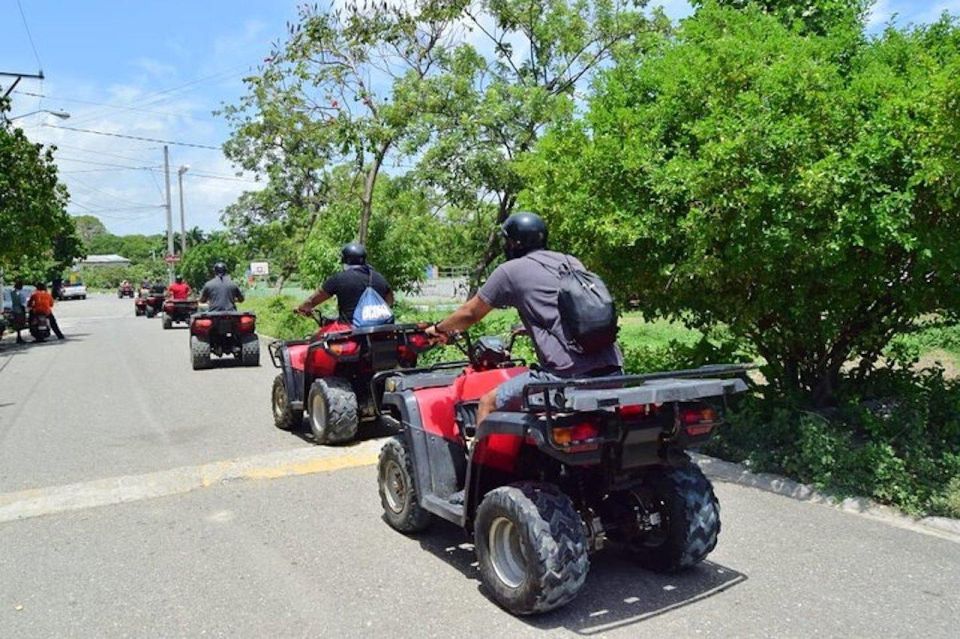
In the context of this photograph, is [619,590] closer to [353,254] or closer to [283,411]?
[353,254]

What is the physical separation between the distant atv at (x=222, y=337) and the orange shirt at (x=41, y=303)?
11355 mm

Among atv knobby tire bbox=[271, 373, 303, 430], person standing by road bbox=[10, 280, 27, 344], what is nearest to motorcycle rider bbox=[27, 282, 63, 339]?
person standing by road bbox=[10, 280, 27, 344]

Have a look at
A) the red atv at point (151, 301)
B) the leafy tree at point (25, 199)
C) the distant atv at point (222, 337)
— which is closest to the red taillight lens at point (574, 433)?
the distant atv at point (222, 337)

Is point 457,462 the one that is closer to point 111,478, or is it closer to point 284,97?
point 111,478

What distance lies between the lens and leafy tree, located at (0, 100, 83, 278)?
68.8 feet

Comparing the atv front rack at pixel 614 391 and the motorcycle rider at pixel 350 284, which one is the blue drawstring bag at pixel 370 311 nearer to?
the motorcycle rider at pixel 350 284

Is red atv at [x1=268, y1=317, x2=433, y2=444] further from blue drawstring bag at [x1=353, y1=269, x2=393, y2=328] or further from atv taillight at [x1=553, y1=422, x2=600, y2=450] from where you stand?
atv taillight at [x1=553, y1=422, x2=600, y2=450]

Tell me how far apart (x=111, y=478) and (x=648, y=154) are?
5399 mm

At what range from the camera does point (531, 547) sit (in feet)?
12.8

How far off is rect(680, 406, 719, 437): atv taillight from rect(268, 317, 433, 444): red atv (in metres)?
3.95

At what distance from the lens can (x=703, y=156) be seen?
6125 millimetres

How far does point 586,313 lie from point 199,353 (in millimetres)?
11924

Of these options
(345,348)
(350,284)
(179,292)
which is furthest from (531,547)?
(179,292)

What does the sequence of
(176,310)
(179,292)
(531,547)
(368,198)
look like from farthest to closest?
(179,292)
(176,310)
(368,198)
(531,547)
